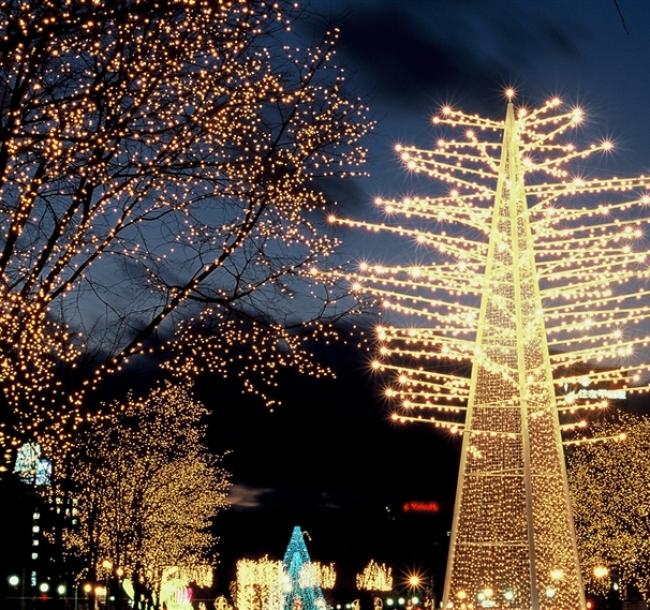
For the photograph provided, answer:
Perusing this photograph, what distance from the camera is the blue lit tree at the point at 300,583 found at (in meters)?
48.2

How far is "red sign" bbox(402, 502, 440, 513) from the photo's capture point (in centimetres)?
11594

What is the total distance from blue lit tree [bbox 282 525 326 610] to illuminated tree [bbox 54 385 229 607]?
662 centimetres

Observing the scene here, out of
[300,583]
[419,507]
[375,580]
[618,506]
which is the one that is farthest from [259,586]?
[419,507]

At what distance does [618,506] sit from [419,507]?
7400 centimetres

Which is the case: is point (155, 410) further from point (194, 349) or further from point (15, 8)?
point (15, 8)

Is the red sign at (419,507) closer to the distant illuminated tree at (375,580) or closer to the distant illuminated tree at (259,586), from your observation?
the distant illuminated tree at (375,580)

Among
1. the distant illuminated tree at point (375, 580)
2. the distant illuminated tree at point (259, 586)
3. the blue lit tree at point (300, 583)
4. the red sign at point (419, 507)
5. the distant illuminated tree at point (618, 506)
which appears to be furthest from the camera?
the red sign at point (419, 507)

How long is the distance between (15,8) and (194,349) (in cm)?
454

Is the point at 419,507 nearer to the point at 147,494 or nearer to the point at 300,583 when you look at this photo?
the point at 300,583

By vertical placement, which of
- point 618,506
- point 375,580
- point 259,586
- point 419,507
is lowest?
point 375,580

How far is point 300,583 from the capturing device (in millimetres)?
49438

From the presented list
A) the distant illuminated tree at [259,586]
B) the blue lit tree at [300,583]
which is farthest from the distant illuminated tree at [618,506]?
the distant illuminated tree at [259,586]

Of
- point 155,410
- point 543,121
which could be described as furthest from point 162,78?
point 155,410

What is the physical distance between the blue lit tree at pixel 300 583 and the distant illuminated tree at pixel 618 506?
1243cm
